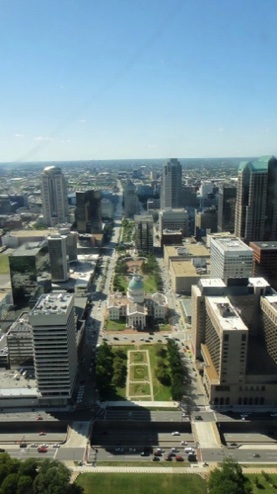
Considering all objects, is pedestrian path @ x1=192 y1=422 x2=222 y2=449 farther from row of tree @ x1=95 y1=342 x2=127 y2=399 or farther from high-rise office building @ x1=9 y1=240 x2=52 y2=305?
high-rise office building @ x1=9 y1=240 x2=52 y2=305

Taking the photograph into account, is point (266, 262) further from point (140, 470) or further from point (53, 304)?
point (140, 470)

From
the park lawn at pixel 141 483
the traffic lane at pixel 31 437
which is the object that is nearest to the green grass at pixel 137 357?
the traffic lane at pixel 31 437

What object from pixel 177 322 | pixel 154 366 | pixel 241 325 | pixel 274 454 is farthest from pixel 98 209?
pixel 274 454

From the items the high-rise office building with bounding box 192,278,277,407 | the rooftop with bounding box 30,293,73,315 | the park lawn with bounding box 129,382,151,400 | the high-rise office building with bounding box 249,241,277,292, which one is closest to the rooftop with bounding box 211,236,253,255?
the high-rise office building with bounding box 249,241,277,292

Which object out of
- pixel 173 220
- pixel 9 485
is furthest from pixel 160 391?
pixel 173 220

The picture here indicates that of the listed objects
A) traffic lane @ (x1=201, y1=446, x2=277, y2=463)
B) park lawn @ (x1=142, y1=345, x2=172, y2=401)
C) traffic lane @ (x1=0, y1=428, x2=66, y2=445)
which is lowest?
traffic lane @ (x1=0, y1=428, x2=66, y2=445)

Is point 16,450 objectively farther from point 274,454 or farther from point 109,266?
point 109,266

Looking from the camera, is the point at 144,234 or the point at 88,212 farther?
the point at 88,212
